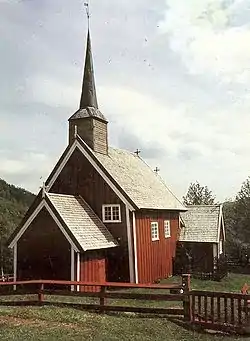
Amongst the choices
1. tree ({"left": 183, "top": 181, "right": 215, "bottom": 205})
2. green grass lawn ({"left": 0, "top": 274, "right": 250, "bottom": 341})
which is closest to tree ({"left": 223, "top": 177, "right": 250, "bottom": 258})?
tree ({"left": 183, "top": 181, "right": 215, "bottom": 205})

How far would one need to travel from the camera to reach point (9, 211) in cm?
6738

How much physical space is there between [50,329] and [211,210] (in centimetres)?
2699

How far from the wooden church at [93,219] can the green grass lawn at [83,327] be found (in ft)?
25.5

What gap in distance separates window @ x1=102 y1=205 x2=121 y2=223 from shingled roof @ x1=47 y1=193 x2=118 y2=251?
1.39 ft

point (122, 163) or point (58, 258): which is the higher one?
point (122, 163)

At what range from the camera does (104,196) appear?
27016 mm

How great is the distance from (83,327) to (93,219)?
13364 millimetres

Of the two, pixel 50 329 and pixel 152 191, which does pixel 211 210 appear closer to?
pixel 152 191

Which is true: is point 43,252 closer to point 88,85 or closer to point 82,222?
point 82,222

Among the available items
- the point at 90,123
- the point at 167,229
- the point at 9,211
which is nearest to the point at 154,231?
the point at 167,229

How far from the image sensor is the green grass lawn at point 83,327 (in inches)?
481

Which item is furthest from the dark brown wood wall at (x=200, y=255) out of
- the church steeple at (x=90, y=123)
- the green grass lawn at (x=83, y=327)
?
the green grass lawn at (x=83, y=327)

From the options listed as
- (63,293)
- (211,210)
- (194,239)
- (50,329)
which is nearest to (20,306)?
(63,293)

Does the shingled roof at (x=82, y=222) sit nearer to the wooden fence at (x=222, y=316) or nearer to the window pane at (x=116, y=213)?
the window pane at (x=116, y=213)
